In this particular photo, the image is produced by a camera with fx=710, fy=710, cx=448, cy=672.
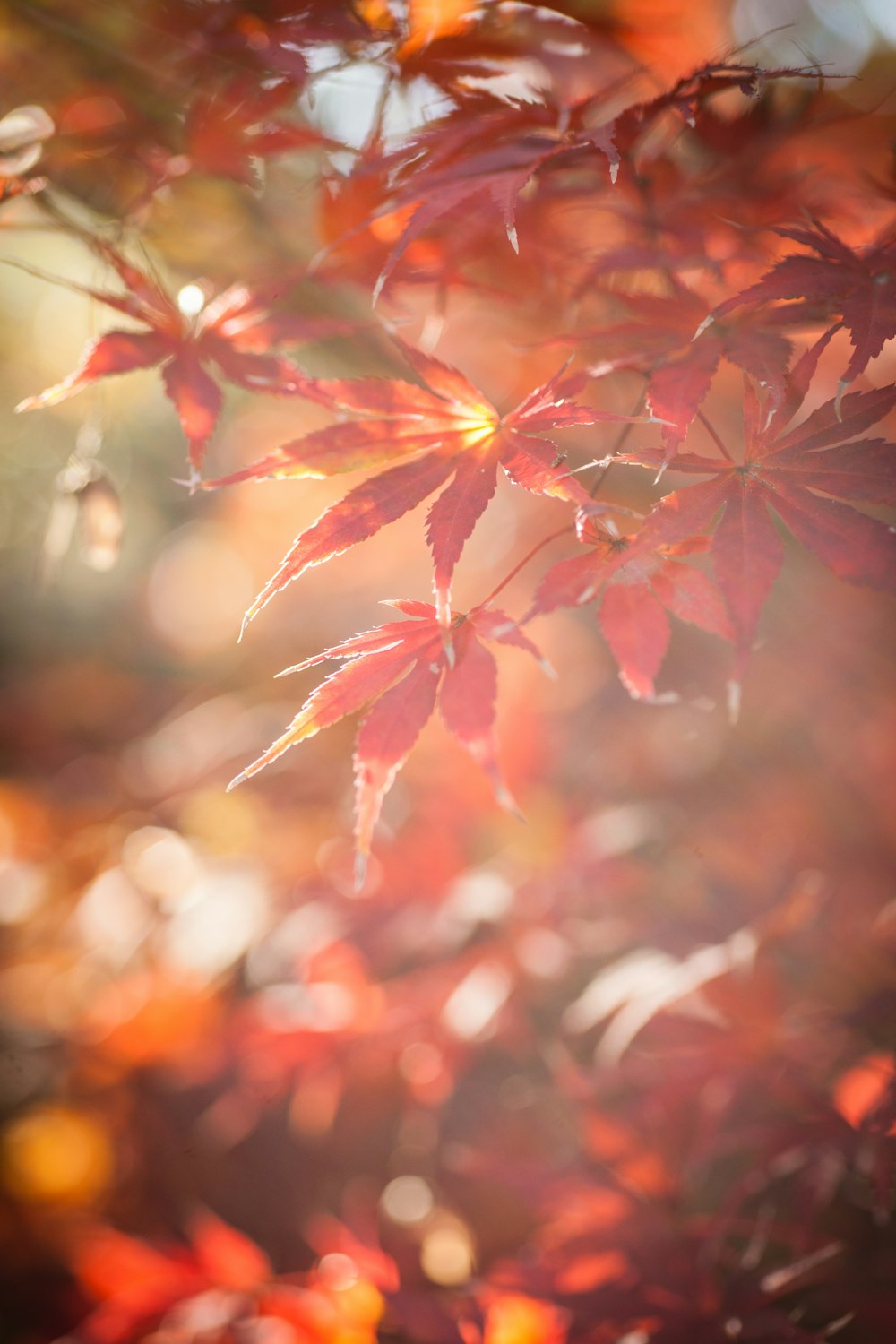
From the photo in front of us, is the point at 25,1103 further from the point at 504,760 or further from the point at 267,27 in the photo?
the point at 267,27

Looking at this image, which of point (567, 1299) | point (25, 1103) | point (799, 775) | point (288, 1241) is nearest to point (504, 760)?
point (799, 775)

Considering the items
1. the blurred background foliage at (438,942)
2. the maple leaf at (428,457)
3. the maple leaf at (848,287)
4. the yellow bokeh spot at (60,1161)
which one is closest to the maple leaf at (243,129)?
the blurred background foliage at (438,942)

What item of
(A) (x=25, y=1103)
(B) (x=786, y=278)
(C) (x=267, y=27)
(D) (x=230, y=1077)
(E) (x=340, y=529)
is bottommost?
(A) (x=25, y=1103)

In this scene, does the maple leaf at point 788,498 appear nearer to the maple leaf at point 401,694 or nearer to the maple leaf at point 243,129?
the maple leaf at point 401,694

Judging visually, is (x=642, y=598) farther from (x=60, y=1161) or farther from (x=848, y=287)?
(x=60, y=1161)

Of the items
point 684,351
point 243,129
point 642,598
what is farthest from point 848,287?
point 243,129

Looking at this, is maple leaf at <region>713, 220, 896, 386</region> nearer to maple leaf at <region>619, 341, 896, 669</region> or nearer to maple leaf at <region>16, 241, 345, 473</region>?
maple leaf at <region>619, 341, 896, 669</region>
